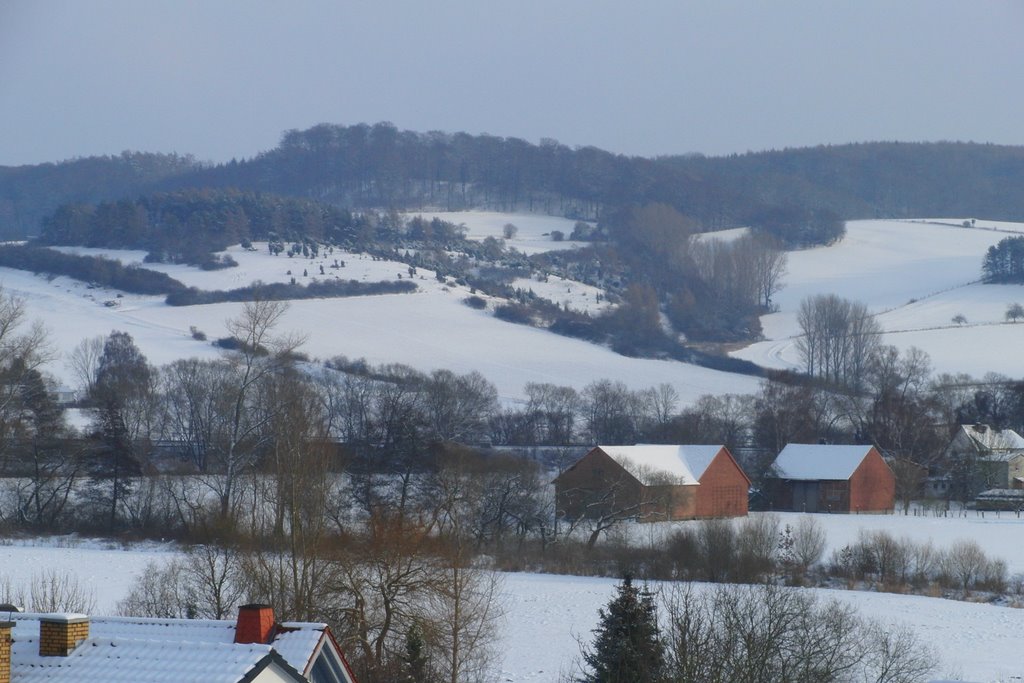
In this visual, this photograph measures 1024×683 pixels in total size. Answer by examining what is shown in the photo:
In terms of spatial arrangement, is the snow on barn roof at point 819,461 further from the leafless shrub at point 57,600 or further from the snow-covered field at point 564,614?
the leafless shrub at point 57,600

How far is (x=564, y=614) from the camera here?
1341 inches

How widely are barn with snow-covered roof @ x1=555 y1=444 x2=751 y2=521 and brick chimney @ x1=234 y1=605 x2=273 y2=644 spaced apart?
39393 mm

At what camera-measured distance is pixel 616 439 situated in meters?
78.3

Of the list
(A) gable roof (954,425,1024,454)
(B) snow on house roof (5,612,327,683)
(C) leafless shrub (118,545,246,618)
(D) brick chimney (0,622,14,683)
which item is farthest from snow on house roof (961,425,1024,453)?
(D) brick chimney (0,622,14,683)

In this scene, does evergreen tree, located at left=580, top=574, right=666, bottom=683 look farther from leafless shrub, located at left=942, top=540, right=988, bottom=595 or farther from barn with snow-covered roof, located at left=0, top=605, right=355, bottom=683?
leafless shrub, located at left=942, top=540, right=988, bottom=595

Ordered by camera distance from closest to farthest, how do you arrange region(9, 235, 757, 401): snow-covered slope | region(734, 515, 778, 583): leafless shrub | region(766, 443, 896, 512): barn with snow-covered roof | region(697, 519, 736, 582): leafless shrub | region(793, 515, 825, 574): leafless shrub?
region(734, 515, 778, 583): leafless shrub < region(697, 519, 736, 582): leafless shrub < region(793, 515, 825, 574): leafless shrub < region(766, 443, 896, 512): barn with snow-covered roof < region(9, 235, 757, 401): snow-covered slope

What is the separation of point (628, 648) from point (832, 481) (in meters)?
46.9

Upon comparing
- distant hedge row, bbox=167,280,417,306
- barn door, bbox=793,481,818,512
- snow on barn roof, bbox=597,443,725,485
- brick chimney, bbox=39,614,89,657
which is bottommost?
barn door, bbox=793,481,818,512

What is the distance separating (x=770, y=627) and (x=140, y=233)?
12313 centimetres

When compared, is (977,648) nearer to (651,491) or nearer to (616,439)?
(651,491)

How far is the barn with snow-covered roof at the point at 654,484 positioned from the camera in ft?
180

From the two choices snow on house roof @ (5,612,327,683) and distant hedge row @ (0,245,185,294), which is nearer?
snow on house roof @ (5,612,327,683)

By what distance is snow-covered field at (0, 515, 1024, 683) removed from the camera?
27.3 m

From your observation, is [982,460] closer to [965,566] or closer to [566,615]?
[965,566]
